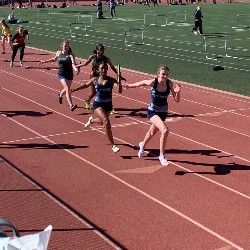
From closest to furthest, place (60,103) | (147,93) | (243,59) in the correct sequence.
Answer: (60,103)
(147,93)
(243,59)

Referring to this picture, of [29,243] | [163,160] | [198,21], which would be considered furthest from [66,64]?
[198,21]

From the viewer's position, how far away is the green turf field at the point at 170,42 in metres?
23.9

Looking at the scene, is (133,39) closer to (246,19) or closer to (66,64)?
(246,19)

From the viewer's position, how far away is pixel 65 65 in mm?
16266

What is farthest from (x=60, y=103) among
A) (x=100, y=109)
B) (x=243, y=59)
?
(x=243, y=59)

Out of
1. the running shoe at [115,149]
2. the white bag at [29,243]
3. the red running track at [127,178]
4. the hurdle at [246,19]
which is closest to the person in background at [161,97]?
the red running track at [127,178]

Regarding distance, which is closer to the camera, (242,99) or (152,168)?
(152,168)

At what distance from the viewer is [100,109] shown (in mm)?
12445

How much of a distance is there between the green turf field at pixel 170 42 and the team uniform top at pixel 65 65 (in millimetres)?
6436

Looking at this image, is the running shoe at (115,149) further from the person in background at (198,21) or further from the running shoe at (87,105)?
the person in background at (198,21)

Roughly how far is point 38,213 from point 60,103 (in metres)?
8.71

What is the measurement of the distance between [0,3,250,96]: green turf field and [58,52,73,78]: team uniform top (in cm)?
644

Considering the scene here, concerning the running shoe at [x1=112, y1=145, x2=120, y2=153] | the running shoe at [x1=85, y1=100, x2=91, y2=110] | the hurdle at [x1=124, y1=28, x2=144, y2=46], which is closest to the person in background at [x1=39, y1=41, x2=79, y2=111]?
the running shoe at [x1=85, y1=100, x2=91, y2=110]

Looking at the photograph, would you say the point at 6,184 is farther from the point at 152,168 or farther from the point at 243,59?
the point at 243,59
